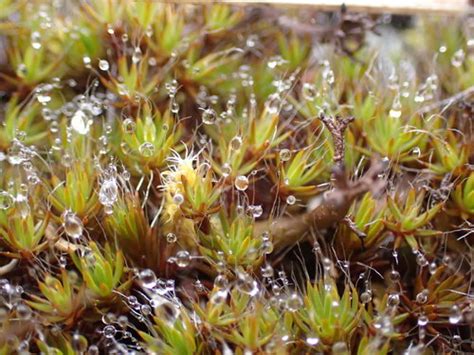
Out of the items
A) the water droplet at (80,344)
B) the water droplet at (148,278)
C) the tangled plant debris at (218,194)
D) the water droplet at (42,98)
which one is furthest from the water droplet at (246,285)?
the water droplet at (42,98)

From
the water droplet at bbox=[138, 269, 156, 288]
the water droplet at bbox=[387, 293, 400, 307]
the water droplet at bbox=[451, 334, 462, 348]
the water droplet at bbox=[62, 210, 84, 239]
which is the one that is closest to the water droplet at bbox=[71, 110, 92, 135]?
the water droplet at bbox=[62, 210, 84, 239]

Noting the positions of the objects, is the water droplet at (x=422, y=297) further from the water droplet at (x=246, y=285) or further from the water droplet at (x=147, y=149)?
the water droplet at (x=147, y=149)

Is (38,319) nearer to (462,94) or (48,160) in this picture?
(48,160)

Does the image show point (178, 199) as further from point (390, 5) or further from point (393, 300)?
point (390, 5)


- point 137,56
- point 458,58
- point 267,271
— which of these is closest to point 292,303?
point 267,271

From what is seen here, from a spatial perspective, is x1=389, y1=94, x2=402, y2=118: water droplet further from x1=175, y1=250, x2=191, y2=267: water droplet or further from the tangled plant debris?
x1=175, y1=250, x2=191, y2=267: water droplet

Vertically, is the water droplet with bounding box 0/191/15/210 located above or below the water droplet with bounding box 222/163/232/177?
below
